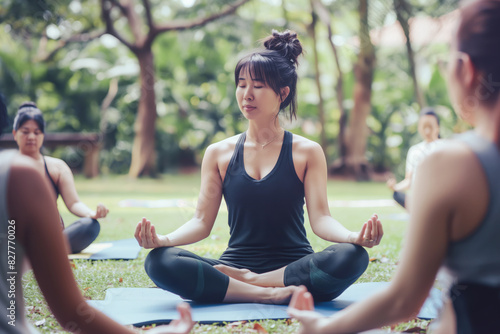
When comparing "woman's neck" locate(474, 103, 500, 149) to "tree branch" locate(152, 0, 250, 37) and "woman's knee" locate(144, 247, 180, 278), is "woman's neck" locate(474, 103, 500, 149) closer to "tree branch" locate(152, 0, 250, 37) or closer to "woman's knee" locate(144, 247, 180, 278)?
"woman's knee" locate(144, 247, 180, 278)

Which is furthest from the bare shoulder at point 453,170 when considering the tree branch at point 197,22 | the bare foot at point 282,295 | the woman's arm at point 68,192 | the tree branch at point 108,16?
the tree branch at point 108,16

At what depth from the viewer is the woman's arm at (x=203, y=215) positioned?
8.27 ft

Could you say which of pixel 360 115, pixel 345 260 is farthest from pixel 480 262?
pixel 360 115

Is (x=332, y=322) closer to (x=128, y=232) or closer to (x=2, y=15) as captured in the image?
(x=128, y=232)

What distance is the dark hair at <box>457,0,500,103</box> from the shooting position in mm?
1120

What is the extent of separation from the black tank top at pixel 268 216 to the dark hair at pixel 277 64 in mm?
367

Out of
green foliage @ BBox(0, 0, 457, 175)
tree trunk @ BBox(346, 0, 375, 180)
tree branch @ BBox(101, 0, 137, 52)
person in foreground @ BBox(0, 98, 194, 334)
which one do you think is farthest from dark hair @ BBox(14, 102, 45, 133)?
tree trunk @ BBox(346, 0, 375, 180)

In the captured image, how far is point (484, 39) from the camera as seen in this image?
1.13 meters

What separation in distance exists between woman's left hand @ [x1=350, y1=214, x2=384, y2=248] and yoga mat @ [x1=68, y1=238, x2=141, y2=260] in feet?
7.17

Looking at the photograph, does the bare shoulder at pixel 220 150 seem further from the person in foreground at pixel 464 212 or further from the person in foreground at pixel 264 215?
the person in foreground at pixel 464 212

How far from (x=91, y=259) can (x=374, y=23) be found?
6.54 metres

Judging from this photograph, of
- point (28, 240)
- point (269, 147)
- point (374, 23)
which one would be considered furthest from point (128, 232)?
point (374, 23)

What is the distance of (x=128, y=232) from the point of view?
16.9 ft

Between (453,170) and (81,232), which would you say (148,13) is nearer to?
(81,232)
